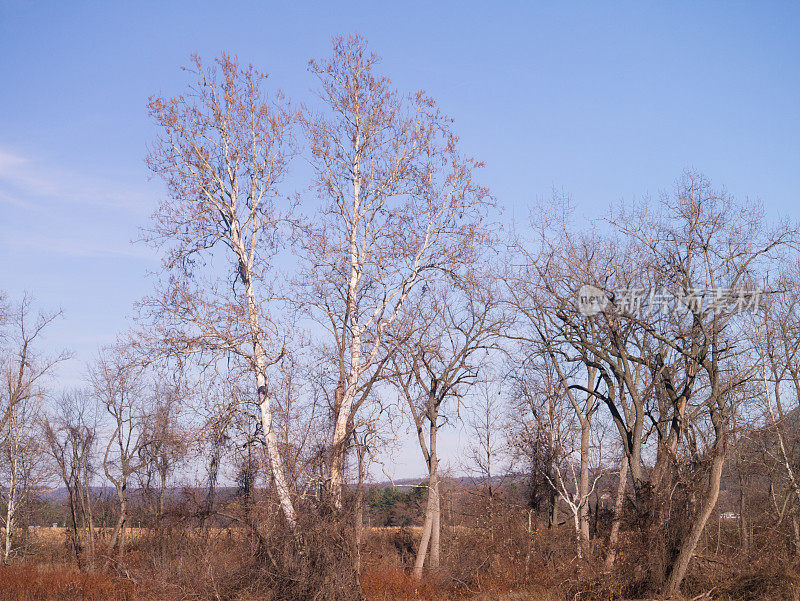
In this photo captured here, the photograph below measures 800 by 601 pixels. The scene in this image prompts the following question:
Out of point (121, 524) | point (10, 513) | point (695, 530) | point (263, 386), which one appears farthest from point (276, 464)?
point (10, 513)

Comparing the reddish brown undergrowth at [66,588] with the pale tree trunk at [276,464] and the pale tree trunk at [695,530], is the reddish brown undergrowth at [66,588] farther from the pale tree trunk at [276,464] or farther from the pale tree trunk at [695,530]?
the pale tree trunk at [695,530]

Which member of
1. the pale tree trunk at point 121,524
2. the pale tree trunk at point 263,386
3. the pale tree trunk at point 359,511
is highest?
the pale tree trunk at point 263,386

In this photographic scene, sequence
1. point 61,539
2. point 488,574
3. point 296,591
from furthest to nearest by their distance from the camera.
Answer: point 61,539 < point 488,574 < point 296,591

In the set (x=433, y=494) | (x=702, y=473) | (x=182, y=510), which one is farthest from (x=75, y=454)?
(x=702, y=473)

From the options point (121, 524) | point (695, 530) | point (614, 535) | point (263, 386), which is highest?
point (263, 386)

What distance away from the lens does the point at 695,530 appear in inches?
683

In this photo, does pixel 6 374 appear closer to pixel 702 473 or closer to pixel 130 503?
pixel 130 503

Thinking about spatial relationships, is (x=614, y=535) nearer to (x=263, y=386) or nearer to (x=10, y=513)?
(x=263, y=386)

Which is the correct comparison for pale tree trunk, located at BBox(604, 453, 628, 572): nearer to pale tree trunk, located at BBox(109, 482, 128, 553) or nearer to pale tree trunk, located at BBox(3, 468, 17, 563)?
pale tree trunk, located at BBox(109, 482, 128, 553)

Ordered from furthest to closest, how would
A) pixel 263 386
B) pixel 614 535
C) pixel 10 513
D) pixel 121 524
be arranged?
pixel 10 513
pixel 121 524
pixel 614 535
pixel 263 386

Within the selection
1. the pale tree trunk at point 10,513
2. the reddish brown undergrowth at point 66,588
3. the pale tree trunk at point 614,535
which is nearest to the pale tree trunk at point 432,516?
the pale tree trunk at point 614,535

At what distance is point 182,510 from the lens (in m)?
25.3

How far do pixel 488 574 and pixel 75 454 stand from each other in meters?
23.2

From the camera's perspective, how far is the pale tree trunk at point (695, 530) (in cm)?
1734
